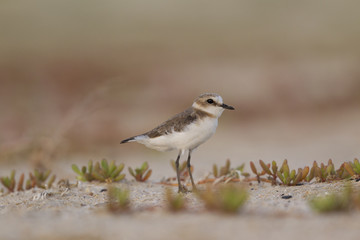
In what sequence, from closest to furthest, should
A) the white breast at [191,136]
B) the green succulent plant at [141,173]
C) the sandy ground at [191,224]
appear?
the sandy ground at [191,224], the white breast at [191,136], the green succulent plant at [141,173]

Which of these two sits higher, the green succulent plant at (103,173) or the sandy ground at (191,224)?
the green succulent plant at (103,173)

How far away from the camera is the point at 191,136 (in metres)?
4.89

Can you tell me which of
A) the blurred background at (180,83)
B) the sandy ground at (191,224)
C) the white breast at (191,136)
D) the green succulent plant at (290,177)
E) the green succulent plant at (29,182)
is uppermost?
the blurred background at (180,83)

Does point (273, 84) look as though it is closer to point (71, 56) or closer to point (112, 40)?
point (71, 56)

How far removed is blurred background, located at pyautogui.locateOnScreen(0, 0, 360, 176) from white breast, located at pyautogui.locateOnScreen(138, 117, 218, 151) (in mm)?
2460

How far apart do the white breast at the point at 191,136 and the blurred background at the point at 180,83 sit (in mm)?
2460

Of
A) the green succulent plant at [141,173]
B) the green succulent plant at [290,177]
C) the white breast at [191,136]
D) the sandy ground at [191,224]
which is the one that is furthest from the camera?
the green succulent plant at [141,173]

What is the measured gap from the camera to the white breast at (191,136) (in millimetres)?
4879

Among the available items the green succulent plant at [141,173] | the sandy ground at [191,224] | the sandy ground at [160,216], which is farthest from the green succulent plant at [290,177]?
the green succulent plant at [141,173]

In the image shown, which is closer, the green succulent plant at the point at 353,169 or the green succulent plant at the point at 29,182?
the green succulent plant at the point at 353,169

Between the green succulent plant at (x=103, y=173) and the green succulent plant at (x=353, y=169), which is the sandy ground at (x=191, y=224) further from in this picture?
the green succulent plant at (x=103, y=173)

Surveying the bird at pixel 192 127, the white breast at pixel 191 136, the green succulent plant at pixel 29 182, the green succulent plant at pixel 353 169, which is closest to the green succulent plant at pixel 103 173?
the green succulent plant at pixel 29 182

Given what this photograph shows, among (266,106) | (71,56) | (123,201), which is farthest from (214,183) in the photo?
(71,56)

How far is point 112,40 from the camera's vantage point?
1075 inches
